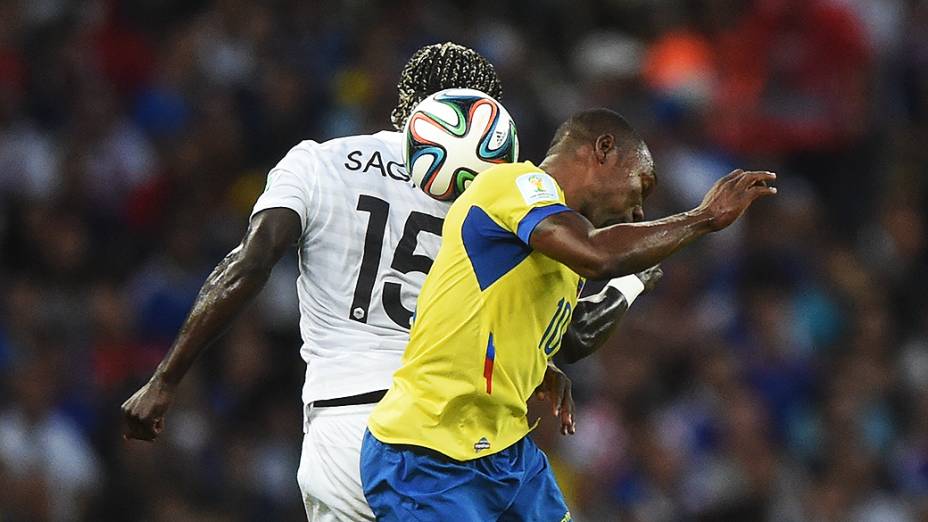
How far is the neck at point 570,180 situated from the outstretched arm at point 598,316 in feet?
2.44

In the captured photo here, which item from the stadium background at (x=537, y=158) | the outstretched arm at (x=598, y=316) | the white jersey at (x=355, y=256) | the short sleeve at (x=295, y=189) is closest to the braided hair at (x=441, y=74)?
the white jersey at (x=355, y=256)

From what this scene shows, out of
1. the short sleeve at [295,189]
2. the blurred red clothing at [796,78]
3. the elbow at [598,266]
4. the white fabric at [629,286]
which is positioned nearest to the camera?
the elbow at [598,266]

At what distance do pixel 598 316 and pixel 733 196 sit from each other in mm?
1188

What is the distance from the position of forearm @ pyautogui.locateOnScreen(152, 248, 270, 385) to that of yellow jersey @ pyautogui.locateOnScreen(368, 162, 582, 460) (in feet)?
2.29

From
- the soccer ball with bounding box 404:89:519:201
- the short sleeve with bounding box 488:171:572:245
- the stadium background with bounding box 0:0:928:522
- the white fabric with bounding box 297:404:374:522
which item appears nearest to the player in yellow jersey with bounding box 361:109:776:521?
the short sleeve with bounding box 488:171:572:245

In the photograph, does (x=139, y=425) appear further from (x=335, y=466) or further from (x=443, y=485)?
(x=443, y=485)

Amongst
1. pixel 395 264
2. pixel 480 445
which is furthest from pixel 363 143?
pixel 480 445

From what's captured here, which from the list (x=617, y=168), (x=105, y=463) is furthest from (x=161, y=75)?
(x=617, y=168)

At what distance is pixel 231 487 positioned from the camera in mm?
9672

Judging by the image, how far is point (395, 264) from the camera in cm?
521

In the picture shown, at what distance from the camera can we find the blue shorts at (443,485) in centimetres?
449

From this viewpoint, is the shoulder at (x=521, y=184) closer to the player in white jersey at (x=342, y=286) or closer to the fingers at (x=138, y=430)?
the player in white jersey at (x=342, y=286)

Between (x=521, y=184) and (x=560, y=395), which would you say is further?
(x=560, y=395)

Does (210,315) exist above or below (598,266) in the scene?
below
